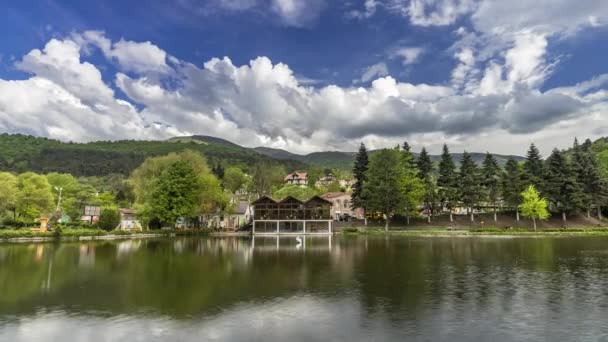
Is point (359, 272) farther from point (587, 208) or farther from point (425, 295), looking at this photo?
point (587, 208)

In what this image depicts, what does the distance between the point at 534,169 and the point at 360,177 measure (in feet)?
98.1

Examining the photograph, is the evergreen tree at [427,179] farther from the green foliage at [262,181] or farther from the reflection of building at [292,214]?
the green foliage at [262,181]

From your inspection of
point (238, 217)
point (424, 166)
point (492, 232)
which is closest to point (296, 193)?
point (238, 217)

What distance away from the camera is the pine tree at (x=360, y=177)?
204 ft

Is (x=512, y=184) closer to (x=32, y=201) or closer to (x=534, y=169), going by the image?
(x=534, y=169)

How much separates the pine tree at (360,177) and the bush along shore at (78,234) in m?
25.7

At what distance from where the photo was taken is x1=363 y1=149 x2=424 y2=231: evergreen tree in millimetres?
57188

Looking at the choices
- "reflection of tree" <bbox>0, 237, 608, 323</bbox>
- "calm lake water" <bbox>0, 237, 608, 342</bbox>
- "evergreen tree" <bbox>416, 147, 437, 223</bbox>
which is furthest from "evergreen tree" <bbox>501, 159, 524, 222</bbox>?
"calm lake water" <bbox>0, 237, 608, 342</bbox>

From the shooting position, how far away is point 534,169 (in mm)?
63688

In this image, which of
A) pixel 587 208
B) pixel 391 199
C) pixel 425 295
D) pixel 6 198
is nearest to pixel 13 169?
pixel 6 198

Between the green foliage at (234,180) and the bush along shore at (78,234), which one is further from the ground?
the green foliage at (234,180)

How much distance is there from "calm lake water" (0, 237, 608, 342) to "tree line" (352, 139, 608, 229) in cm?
3080

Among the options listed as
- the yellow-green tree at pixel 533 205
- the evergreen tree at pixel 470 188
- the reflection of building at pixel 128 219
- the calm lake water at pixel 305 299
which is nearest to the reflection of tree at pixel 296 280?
the calm lake water at pixel 305 299

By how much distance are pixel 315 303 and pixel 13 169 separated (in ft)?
474
